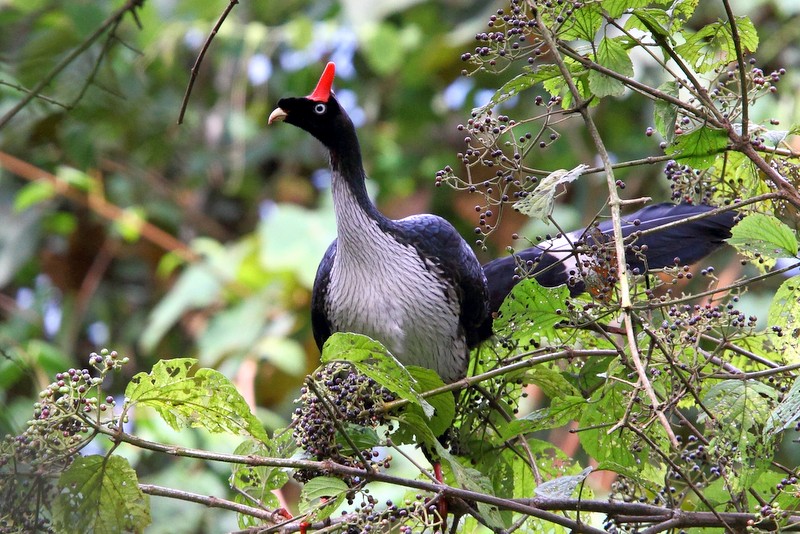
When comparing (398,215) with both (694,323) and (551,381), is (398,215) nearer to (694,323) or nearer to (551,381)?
(551,381)

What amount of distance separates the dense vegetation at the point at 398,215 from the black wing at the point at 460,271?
160 millimetres

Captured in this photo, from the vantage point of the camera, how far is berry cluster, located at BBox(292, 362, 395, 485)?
8.38ft

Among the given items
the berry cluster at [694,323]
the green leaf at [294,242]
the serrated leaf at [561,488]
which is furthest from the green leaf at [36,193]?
the berry cluster at [694,323]

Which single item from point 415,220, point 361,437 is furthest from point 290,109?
point 361,437

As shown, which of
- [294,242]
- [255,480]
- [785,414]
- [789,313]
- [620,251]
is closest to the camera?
[785,414]

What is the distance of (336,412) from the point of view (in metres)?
2.52

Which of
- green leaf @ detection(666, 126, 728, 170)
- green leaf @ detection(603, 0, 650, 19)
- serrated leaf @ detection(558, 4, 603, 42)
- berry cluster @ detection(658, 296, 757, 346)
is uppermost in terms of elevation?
green leaf @ detection(603, 0, 650, 19)

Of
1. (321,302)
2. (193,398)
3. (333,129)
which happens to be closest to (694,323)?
(193,398)

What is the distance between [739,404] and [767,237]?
39 centimetres

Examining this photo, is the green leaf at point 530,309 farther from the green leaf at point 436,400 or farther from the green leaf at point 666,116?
the green leaf at point 666,116

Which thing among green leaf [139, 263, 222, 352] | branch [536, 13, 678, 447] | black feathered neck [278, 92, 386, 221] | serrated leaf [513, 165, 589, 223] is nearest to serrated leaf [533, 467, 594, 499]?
branch [536, 13, 678, 447]

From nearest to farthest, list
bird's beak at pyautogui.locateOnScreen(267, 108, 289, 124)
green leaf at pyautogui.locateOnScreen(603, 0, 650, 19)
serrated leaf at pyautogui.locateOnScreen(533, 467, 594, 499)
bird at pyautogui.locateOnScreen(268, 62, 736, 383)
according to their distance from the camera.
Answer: serrated leaf at pyautogui.locateOnScreen(533, 467, 594, 499) → green leaf at pyautogui.locateOnScreen(603, 0, 650, 19) → bird at pyautogui.locateOnScreen(268, 62, 736, 383) → bird's beak at pyautogui.locateOnScreen(267, 108, 289, 124)

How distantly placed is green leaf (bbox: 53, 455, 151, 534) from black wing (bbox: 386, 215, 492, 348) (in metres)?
1.56

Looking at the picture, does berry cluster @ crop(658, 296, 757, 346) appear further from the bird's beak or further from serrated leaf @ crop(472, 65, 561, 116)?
the bird's beak
